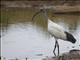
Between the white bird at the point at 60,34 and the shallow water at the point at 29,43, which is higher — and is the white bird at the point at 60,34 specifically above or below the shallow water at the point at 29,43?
above

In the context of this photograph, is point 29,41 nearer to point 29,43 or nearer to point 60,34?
point 29,43

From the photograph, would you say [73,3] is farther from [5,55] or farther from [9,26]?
[5,55]

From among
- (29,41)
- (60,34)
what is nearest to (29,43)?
(29,41)

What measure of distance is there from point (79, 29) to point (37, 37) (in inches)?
75.0

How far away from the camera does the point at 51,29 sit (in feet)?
30.8

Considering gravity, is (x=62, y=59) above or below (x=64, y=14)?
below

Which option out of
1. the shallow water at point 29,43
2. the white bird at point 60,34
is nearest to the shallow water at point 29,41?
the shallow water at point 29,43

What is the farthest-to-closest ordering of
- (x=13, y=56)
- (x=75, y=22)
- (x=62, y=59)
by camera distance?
(x=75, y=22)
(x=13, y=56)
(x=62, y=59)

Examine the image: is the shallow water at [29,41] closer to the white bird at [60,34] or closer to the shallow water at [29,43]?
the shallow water at [29,43]

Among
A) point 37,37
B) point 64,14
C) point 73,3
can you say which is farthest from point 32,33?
point 73,3

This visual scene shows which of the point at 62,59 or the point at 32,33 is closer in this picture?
the point at 62,59

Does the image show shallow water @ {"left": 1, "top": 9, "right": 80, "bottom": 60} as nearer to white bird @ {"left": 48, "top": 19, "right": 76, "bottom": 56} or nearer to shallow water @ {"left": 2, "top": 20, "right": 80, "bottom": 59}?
shallow water @ {"left": 2, "top": 20, "right": 80, "bottom": 59}

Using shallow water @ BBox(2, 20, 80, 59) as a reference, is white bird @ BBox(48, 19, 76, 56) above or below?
above

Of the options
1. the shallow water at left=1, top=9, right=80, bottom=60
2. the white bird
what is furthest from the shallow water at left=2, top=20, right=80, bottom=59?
the white bird
